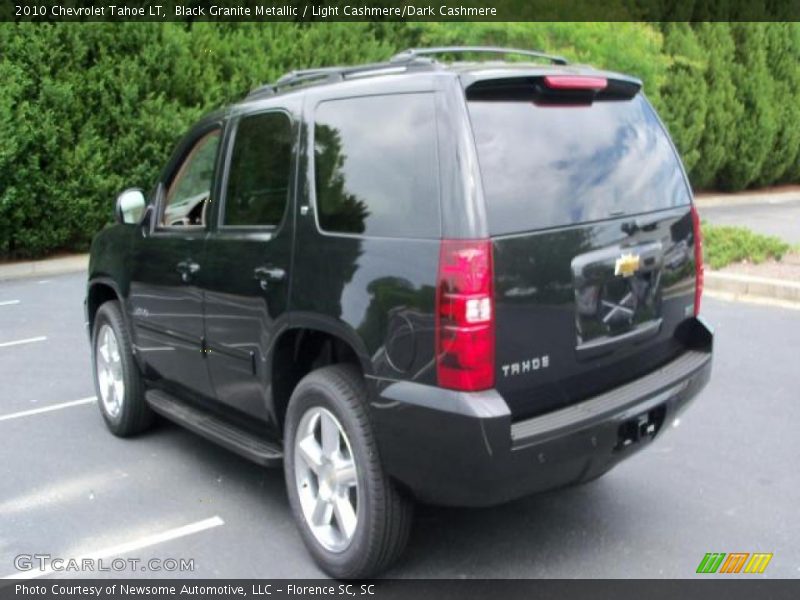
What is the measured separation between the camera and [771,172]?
73.8 feet

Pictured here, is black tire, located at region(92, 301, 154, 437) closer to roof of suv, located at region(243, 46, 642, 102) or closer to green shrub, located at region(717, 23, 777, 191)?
roof of suv, located at region(243, 46, 642, 102)

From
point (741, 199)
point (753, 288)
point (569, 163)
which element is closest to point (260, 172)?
point (569, 163)

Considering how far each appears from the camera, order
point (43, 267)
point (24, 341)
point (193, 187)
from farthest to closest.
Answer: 1. point (43, 267)
2. point (24, 341)
3. point (193, 187)

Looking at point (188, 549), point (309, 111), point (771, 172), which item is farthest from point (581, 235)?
point (771, 172)

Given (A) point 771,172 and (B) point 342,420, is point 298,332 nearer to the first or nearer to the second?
(B) point 342,420

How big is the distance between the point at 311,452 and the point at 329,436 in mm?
150

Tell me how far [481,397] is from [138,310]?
2659mm

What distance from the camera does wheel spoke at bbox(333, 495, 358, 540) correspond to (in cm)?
344

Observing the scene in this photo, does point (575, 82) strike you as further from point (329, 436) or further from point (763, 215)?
point (763, 215)

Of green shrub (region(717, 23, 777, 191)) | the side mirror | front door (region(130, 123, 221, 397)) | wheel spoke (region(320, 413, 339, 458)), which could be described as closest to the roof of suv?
front door (region(130, 123, 221, 397))

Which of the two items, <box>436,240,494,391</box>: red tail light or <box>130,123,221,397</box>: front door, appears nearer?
<box>436,240,494,391</box>: red tail light

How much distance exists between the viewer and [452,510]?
166 inches

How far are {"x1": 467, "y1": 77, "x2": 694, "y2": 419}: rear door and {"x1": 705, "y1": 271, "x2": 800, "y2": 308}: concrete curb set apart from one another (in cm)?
544

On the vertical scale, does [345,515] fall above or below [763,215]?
above
